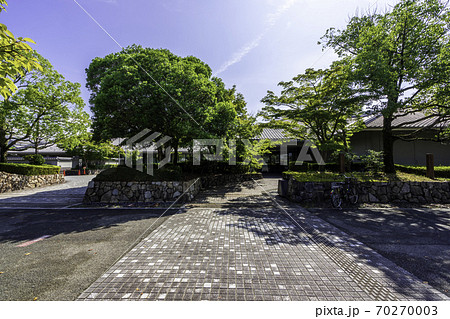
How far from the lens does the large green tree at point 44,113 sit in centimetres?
1389

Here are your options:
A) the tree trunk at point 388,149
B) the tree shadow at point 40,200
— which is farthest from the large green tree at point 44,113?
the tree trunk at point 388,149

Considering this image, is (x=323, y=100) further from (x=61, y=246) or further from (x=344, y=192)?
(x=61, y=246)

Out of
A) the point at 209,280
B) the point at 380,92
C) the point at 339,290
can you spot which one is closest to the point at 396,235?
the point at 339,290

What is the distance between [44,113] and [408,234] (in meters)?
22.1

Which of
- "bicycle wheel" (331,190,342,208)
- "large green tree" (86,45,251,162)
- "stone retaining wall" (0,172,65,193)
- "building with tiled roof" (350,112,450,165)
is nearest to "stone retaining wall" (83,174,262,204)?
"large green tree" (86,45,251,162)

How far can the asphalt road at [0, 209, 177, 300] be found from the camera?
283 cm

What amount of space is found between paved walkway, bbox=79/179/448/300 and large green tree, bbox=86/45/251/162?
567 centimetres

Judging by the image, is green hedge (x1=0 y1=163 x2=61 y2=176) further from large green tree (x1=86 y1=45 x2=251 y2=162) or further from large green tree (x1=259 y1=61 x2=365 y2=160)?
large green tree (x1=259 y1=61 x2=365 y2=160)

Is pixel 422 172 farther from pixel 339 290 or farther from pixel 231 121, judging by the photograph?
pixel 339 290

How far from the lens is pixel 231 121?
34.9ft

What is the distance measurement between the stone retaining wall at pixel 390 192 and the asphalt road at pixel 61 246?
601 centimetres

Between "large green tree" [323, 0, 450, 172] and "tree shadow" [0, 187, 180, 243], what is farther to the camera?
"large green tree" [323, 0, 450, 172]

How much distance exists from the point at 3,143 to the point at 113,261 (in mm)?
18986

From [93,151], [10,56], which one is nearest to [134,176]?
[10,56]
